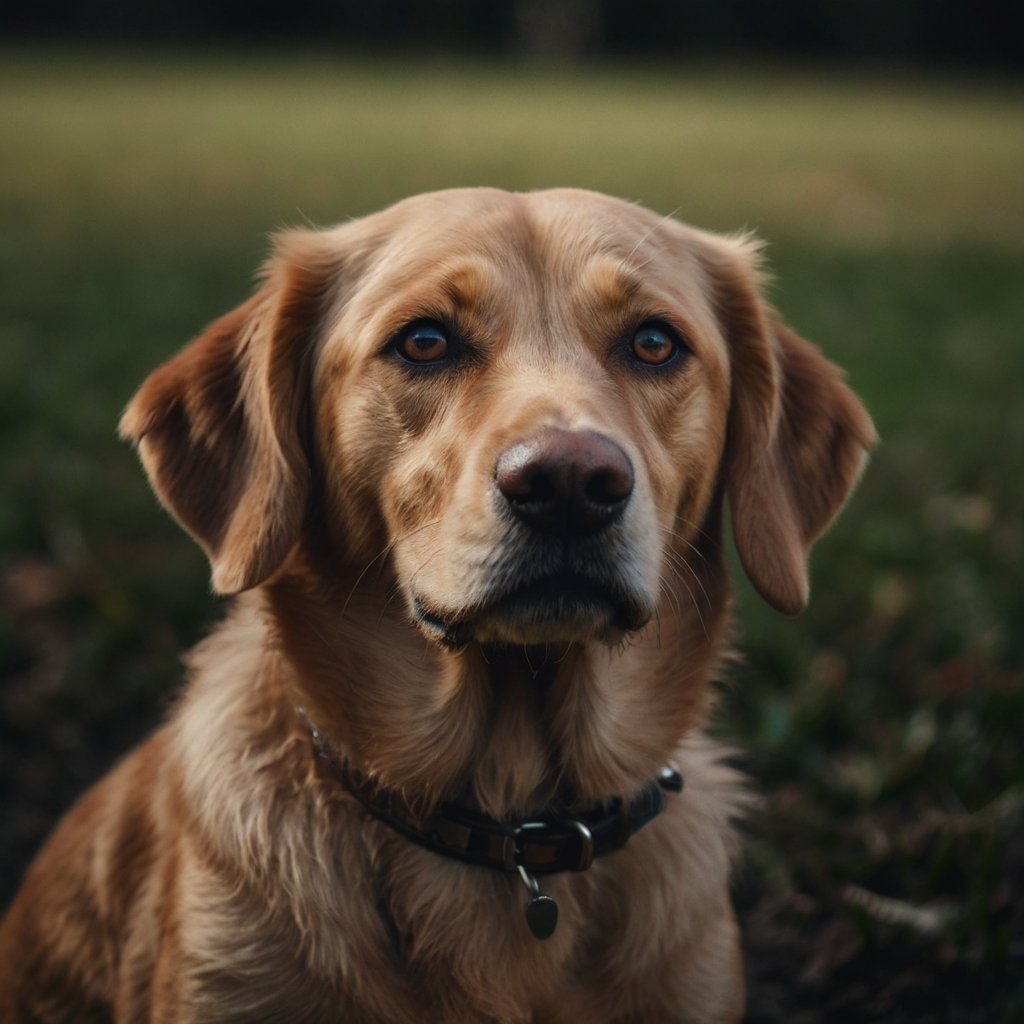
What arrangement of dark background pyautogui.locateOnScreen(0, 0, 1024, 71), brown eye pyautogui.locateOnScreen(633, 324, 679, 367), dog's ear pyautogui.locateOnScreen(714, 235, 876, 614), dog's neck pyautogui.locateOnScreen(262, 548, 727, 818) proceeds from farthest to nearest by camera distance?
dark background pyautogui.locateOnScreen(0, 0, 1024, 71) → dog's ear pyautogui.locateOnScreen(714, 235, 876, 614) → brown eye pyautogui.locateOnScreen(633, 324, 679, 367) → dog's neck pyautogui.locateOnScreen(262, 548, 727, 818)

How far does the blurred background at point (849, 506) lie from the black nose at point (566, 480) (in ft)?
5.06

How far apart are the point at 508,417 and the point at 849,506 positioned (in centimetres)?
360

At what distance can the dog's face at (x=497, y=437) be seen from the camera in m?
2.38

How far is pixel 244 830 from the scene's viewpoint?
8.45 feet

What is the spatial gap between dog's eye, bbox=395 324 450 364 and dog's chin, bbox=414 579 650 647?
57cm

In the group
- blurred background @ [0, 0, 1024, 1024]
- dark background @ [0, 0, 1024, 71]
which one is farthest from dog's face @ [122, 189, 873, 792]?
dark background @ [0, 0, 1024, 71]

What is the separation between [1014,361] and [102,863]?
644cm

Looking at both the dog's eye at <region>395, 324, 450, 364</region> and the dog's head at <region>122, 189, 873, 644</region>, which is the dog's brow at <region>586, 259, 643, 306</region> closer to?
the dog's head at <region>122, 189, 873, 644</region>

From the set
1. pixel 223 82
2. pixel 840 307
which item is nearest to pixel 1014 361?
pixel 840 307

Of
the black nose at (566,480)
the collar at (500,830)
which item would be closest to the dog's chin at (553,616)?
the black nose at (566,480)

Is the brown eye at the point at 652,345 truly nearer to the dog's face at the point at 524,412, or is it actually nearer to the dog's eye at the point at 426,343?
the dog's face at the point at 524,412

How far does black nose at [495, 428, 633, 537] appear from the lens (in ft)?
7.25

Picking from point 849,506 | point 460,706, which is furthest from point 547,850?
point 849,506

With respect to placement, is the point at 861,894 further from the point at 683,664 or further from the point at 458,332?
the point at 458,332
